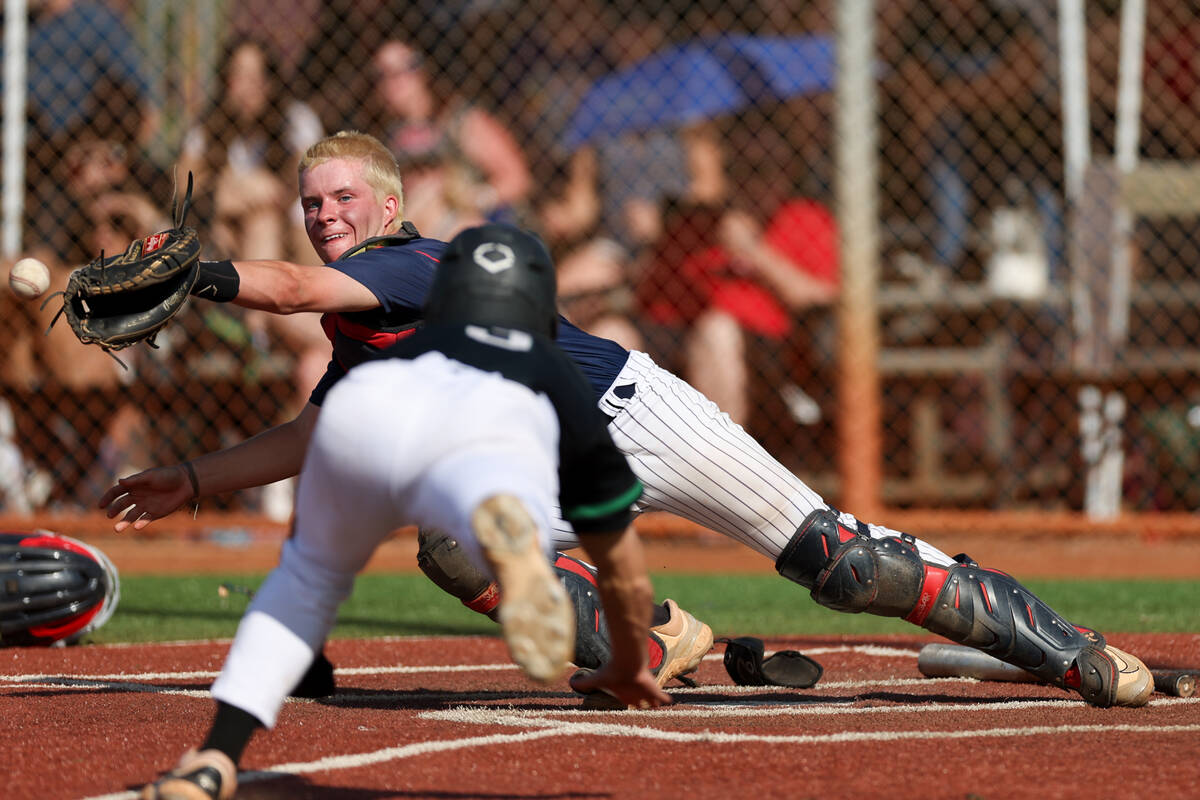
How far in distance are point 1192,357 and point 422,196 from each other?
513cm

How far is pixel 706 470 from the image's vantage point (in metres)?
3.93

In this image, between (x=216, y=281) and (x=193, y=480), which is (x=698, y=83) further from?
(x=216, y=281)

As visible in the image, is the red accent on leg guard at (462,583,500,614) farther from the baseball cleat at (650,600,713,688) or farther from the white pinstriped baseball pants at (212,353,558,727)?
the white pinstriped baseball pants at (212,353,558,727)

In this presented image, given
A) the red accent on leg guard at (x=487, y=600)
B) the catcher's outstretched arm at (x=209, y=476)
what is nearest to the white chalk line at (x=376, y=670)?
the red accent on leg guard at (x=487, y=600)

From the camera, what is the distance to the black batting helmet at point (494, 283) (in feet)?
9.24

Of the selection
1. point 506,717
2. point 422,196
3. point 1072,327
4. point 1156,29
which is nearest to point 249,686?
point 506,717

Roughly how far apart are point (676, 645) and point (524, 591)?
6.82ft

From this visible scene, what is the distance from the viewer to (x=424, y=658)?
531 cm

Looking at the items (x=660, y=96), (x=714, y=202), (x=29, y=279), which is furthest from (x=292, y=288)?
(x=660, y=96)

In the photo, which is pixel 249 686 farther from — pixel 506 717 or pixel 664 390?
pixel 664 390

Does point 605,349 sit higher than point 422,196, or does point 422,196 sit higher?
point 422,196

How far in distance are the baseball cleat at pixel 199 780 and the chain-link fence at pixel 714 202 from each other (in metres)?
6.78

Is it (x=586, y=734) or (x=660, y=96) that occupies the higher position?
(x=660, y=96)

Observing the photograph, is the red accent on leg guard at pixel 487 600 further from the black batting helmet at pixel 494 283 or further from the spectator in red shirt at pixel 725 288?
the spectator in red shirt at pixel 725 288
